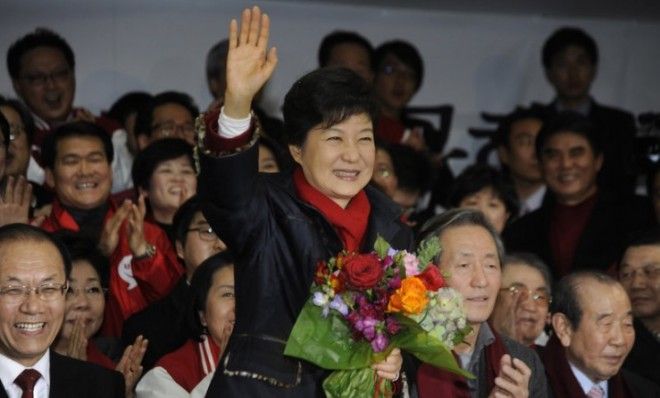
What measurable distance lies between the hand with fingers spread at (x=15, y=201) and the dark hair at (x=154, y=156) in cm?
77

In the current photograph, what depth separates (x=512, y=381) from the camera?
177 inches

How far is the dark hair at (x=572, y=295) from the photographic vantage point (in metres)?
5.20

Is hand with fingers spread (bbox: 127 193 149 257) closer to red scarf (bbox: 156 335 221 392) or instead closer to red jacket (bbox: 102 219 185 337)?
red jacket (bbox: 102 219 185 337)

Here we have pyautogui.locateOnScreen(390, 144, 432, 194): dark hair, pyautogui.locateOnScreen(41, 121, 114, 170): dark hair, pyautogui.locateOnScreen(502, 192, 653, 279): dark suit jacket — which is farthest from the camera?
pyautogui.locateOnScreen(390, 144, 432, 194): dark hair

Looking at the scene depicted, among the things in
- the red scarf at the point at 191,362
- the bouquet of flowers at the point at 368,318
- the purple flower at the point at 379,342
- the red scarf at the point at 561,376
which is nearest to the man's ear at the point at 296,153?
the bouquet of flowers at the point at 368,318

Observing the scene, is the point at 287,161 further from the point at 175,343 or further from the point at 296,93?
the point at 296,93

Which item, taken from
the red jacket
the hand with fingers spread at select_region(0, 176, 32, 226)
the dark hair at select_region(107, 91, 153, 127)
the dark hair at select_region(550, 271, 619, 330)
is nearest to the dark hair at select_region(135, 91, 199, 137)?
the dark hair at select_region(107, 91, 153, 127)

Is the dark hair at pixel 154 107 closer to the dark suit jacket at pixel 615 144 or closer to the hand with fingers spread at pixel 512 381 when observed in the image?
the dark suit jacket at pixel 615 144

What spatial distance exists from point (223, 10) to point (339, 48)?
23.0 inches

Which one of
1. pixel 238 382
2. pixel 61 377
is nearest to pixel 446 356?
pixel 238 382

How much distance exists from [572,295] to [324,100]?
167cm

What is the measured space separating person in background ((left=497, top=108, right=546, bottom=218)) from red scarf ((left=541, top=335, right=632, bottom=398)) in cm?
226

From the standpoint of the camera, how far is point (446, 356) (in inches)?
150

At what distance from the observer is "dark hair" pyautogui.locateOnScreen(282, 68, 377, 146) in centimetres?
389
